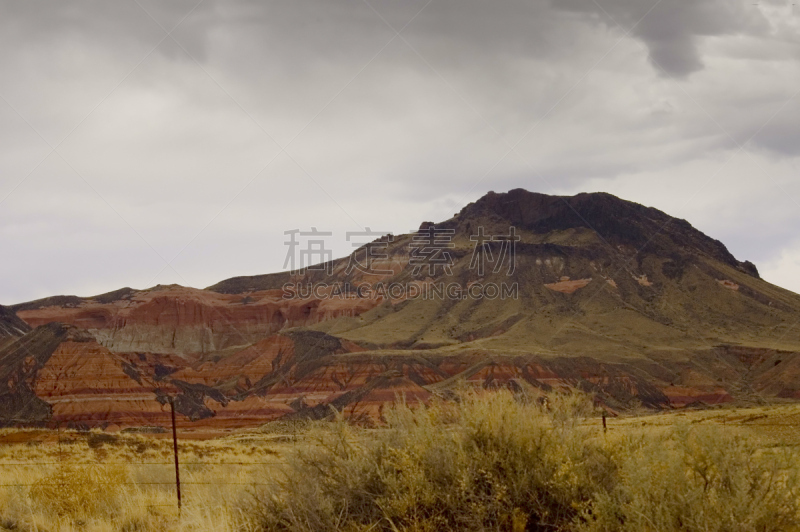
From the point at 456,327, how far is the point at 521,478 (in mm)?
99842

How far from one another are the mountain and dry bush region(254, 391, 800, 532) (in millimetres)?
27108

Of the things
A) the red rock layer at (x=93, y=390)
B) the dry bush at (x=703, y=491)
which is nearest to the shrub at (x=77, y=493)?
the dry bush at (x=703, y=491)

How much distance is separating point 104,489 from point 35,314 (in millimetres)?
140436

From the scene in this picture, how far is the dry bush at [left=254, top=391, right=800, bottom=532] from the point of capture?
5531mm

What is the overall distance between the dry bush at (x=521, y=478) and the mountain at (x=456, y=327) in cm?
2711

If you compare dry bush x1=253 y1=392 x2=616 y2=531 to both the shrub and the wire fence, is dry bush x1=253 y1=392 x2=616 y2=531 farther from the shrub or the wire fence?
the shrub

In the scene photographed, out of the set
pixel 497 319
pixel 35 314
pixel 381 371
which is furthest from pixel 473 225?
pixel 35 314

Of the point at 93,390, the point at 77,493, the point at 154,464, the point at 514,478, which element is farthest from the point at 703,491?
the point at 93,390

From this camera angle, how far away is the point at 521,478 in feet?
21.8

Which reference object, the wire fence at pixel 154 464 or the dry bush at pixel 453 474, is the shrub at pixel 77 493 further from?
the dry bush at pixel 453 474

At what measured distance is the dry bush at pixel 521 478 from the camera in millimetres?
5531

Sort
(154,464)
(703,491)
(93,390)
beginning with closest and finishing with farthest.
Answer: (703,491), (154,464), (93,390)

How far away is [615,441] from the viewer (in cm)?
723

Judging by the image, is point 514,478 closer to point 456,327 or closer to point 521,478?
point 521,478
